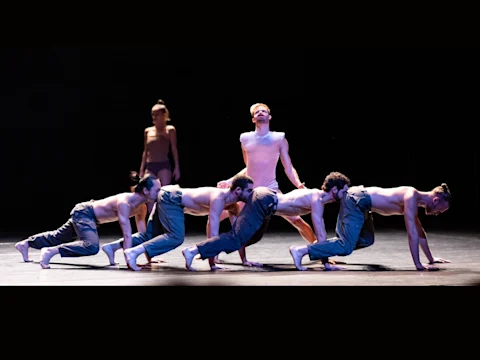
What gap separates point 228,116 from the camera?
345 inches

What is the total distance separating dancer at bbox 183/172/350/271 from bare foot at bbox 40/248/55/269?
926 millimetres

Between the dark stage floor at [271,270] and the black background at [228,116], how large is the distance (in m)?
1.99

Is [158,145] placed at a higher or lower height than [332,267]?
higher

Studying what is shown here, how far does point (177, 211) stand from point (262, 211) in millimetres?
578

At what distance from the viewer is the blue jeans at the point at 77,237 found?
566 cm

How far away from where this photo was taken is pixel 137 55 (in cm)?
849

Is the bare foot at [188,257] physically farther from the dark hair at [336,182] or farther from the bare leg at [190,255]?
the dark hair at [336,182]

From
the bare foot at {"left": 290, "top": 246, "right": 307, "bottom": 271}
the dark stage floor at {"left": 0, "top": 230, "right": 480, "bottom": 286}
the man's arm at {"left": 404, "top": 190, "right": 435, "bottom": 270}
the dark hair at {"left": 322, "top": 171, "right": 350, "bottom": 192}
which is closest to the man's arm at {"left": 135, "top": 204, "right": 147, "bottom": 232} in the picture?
the dark stage floor at {"left": 0, "top": 230, "right": 480, "bottom": 286}

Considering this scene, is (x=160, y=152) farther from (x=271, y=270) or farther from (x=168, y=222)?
(x=271, y=270)

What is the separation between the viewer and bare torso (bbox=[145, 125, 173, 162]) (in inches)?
269

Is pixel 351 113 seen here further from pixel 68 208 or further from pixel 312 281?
pixel 312 281

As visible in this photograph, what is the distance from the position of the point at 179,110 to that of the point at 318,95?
150cm

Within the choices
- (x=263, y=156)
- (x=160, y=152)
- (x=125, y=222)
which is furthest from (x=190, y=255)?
(x=160, y=152)
